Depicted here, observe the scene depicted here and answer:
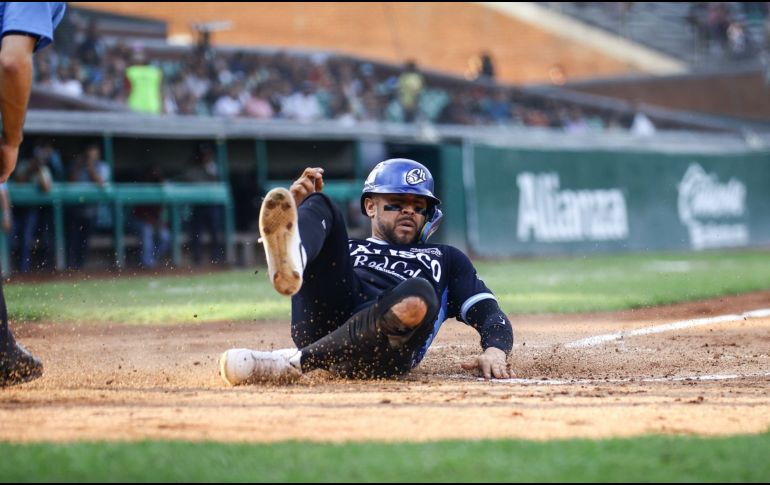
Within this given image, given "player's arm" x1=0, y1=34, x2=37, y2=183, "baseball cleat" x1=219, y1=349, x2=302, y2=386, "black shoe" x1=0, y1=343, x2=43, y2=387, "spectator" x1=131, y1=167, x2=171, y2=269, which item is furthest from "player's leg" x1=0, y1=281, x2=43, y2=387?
Result: "spectator" x1=131, y1=167, x2=171, y2=269

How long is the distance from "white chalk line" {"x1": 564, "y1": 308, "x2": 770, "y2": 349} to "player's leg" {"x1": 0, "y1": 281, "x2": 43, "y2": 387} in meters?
3.68

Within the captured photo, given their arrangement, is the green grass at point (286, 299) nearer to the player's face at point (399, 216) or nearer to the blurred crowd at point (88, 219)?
the blurred crowd at point (88, 219)

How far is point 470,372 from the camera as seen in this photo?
243 inches

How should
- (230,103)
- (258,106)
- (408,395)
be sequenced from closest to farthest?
(408,395)
(230,103)
(258,106)

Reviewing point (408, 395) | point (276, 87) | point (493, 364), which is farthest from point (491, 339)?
point (276, 87)

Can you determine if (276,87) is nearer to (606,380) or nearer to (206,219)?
(206,219)

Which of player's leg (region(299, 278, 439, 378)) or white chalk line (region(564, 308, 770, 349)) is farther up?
player's leg (region(299, 278, 439, 378))

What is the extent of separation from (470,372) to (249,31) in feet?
82.4

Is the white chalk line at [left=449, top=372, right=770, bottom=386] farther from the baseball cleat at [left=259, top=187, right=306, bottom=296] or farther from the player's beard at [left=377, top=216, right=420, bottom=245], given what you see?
the baseball cleat at [left=259, top=187, right=306, bottom=296]

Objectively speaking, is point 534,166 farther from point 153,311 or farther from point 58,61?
point 153,311

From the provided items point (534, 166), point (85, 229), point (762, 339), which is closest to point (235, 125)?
point (85, 229)

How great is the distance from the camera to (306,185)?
17.9 ft

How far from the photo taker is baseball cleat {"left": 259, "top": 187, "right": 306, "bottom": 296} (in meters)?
4.91

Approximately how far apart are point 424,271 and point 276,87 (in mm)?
15393
